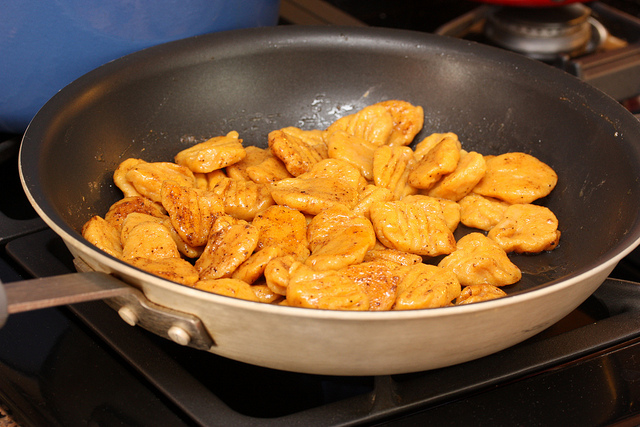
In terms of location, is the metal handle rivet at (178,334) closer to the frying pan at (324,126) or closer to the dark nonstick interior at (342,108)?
the frying pan at (324,126)

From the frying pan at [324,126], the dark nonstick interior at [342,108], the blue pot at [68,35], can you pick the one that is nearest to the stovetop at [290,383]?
the frying pan at [324,126]

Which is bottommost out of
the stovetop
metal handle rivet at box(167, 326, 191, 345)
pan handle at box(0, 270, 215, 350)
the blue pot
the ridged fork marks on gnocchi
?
the stovetop

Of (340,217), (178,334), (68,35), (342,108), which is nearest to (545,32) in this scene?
(342,108)

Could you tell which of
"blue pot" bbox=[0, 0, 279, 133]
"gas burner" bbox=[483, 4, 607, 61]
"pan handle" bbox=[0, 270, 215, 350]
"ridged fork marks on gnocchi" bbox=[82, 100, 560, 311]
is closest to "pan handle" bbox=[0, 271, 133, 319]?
"pan handle" bbox=[0, 270, 215, 350]

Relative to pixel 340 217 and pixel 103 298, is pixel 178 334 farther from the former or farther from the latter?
pixel 340 217

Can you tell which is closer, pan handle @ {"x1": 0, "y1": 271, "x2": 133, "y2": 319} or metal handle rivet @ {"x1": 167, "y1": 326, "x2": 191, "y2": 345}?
pan handle @ {"x1": 0, "y1": 271, "x2": 133, "y2": 319}

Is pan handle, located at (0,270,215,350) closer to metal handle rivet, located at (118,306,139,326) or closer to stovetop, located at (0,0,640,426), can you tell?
metal handle rivet, located at (118,306,139,326)

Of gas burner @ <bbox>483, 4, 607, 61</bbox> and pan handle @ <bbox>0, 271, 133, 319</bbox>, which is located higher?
pan handle @ <bbox>0, 271, 133, 319</bbox>

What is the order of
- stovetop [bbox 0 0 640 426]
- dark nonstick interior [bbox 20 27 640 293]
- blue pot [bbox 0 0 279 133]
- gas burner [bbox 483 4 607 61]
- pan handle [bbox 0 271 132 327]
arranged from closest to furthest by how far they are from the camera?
pan handle [bbox 0 271 132 327], stovetop [bbox 0 0 640 426], dark nonstick interior [bbox 20 27 640 293], blue pot [bbox 0 0 279 133], gas burner [bbox 483 4 607 61]

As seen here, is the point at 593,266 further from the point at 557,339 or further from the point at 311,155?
the point at 311,155
